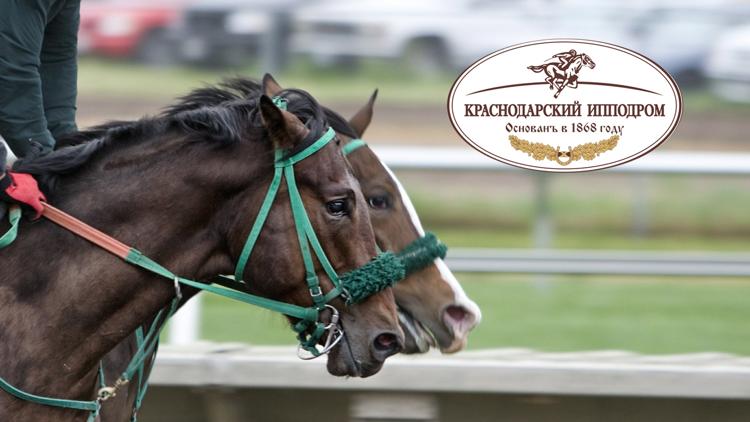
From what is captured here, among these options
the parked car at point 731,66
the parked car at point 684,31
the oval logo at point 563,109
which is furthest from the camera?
the parked car at point 731,66

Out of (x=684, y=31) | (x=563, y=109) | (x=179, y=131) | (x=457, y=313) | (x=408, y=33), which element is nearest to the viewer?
(x=179, y=131)

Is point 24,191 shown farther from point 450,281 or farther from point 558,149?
point 558,149

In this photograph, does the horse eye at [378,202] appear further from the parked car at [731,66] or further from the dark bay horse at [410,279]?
the parked car at [731,66]

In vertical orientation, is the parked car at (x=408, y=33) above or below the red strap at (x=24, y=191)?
below

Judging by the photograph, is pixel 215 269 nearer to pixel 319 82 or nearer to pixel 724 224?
pixel 724 224

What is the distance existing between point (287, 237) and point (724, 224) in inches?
246

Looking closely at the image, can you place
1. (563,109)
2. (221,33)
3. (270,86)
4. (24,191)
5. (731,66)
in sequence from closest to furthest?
1. (24,191)
2. (270,86)
3. (563,109)
4. (731,66)
5. (221,33)

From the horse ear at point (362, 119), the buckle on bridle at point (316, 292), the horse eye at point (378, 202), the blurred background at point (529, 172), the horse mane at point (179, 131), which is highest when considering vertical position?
the horse mane at point (179, 131)

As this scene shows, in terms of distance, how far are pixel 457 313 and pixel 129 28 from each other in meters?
9.40

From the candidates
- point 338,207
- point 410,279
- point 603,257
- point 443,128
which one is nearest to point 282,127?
point 338,207

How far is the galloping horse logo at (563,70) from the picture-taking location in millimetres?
4512

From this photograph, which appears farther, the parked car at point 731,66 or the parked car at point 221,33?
the parked car at point 221,33

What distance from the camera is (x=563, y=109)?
449cm

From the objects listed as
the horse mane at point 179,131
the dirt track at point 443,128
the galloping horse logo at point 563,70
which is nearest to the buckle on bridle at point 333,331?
the horse mane at point 179,131
